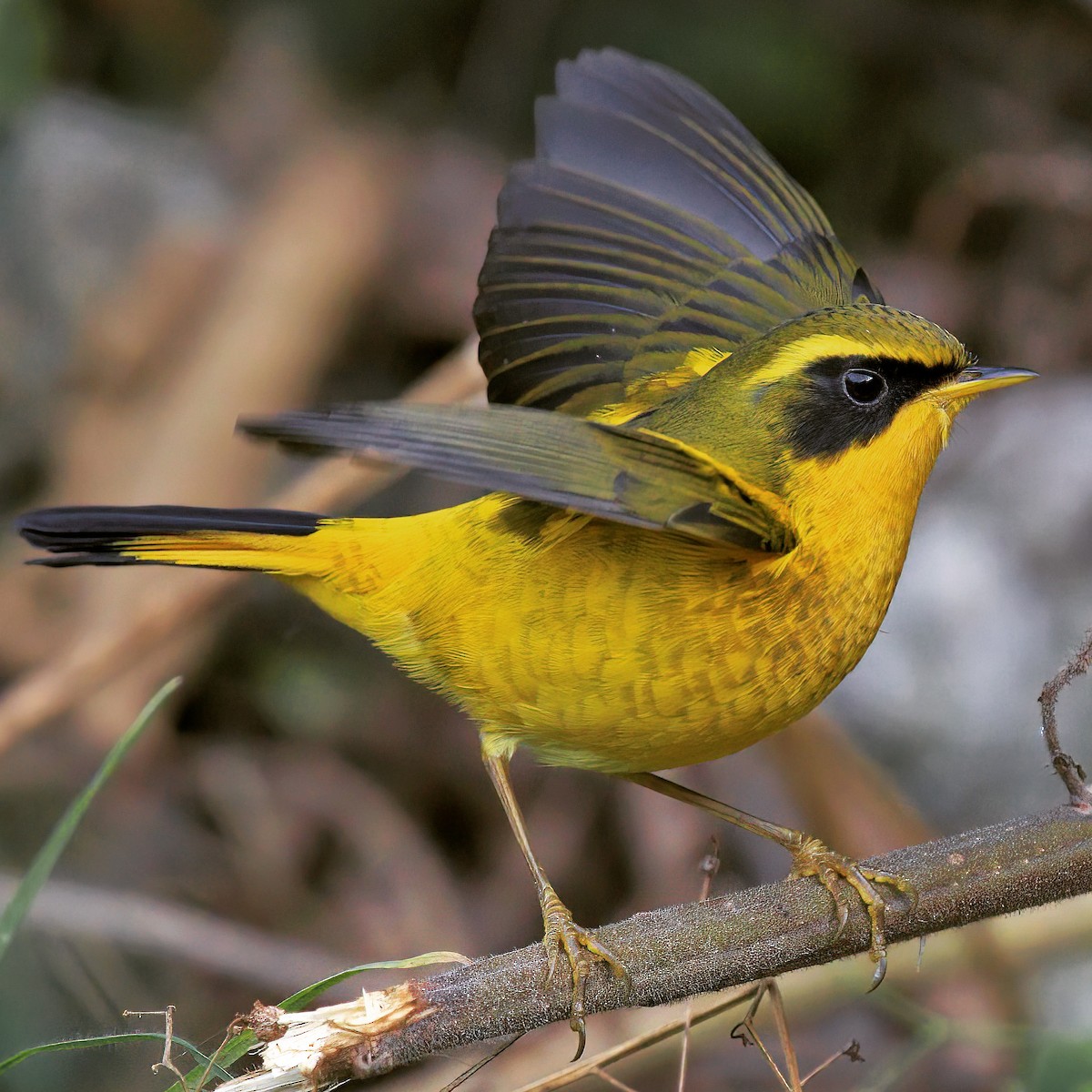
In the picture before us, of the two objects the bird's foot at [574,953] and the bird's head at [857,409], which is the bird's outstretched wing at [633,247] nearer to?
the bird's head at [857,409]

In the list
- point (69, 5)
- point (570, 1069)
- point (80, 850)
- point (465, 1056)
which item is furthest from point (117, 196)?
point (570, 1069)

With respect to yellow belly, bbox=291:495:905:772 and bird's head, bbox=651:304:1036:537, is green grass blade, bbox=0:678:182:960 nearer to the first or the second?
yellow belly, bbox=291:495:905:772

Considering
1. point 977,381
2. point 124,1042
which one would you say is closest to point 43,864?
point 124,1042

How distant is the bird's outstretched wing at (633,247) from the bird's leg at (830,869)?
93 centimetres

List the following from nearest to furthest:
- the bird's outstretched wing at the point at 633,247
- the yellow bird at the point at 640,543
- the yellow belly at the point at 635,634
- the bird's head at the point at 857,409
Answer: the yellow bird at the point at 640,543, the yellow belly at the point at 635,634, the bird's head at the point at 857,409, the bird's outstretched wing at the point at 633,247

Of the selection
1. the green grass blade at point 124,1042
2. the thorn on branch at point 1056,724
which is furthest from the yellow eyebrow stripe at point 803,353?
the green grass blade at point 124,1042

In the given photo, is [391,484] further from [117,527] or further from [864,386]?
[864,386]

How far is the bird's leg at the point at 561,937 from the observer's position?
255cm

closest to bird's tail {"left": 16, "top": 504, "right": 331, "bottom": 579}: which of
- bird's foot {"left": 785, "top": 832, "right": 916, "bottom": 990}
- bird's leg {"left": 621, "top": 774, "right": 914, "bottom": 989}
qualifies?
bird's leg {"left": 621, "top": 774, "right": 914, "bottom": 989}

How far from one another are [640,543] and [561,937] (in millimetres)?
750

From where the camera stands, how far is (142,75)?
264 inches

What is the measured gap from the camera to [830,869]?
9.14 feet

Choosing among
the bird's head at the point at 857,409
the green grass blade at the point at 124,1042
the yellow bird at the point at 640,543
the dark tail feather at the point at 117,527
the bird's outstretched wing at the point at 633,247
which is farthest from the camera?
the bird's outstretched wing at the point at 633,247

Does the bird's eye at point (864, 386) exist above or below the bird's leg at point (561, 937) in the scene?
above
